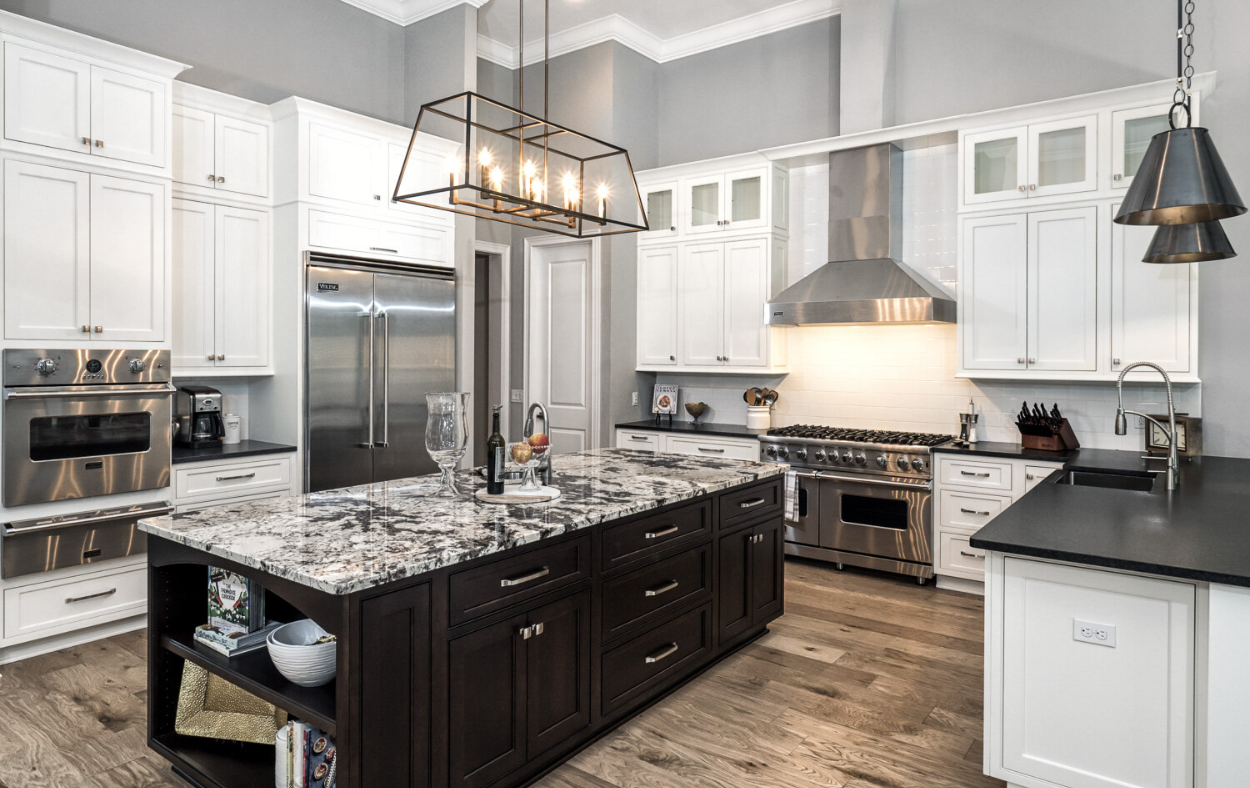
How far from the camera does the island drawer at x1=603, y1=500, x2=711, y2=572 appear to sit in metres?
2.74

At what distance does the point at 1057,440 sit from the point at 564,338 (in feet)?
12.2

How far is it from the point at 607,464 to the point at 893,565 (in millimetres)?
2263

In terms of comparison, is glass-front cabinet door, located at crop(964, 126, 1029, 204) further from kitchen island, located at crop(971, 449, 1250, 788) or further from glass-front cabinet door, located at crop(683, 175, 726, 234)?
kitchen island, located at crop(971, 449, 1250, 788)

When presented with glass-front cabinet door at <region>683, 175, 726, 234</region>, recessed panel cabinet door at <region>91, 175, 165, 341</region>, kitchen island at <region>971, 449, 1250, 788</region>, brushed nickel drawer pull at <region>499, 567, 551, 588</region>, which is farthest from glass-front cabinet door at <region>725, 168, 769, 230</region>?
brushed nickel drawer pull at <region>499, 567, 551, 588</region>

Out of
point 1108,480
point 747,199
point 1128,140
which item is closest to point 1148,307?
point 1128,140

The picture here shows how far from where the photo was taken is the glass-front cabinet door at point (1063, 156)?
14.0 ft

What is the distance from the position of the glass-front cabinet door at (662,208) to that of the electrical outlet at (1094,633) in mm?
4414

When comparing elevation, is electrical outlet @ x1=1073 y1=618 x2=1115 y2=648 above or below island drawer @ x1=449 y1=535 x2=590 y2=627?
below

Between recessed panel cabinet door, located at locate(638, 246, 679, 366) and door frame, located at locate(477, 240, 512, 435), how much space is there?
1.22m

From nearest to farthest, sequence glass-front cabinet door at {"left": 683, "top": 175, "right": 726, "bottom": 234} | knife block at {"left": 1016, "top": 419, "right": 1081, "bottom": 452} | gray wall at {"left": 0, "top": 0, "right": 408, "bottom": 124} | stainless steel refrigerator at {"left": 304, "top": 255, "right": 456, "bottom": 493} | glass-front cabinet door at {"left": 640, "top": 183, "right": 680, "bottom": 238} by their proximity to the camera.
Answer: gray wall at {"left": 0, "top": 0, "right": 408, "bottom": 124} < knife block at {"left": 1016, "top": 419, "right": 1081, "bottom": 452} < stainless steel refrigerator at {"left": 304, "top": 255, "right": 456, "bottom": 493} < glass-front cabinet door at {"left": 683, "top": 175, "right": 726, "bottom": 234} < glass-front cabinet door at {"left": 640, "top": 183, "right": 680, "bottom": 238}

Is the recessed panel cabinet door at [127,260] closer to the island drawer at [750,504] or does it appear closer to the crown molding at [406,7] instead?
the crown molding at [406,7]

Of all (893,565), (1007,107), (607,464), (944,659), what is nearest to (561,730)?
(607,464)

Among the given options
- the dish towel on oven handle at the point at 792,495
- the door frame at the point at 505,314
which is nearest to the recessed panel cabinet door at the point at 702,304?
the dish towel on oven handle at the point at 792,495

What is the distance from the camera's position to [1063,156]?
4.40 meters
